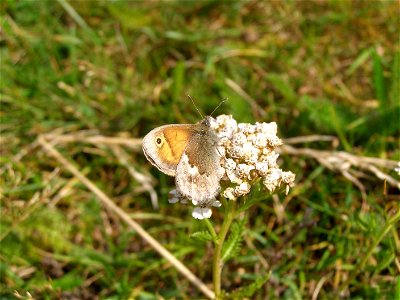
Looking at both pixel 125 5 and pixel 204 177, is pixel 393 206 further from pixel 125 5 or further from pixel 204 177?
pixel 125 5

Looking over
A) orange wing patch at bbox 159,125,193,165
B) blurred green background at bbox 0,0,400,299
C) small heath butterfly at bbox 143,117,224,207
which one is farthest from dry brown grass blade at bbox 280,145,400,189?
orange wing patch at bbox 159,125,193,165

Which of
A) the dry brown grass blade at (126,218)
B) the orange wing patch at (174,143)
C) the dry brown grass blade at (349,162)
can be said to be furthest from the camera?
the dry brown grass blade at (349,162)

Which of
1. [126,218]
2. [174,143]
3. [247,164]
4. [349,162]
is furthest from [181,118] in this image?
[247,164]

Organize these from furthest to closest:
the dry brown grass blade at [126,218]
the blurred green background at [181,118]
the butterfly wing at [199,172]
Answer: the blurred green background at [181,118] → the dry brown grass blade at [126,218] → the butterfly wing at [199,172]

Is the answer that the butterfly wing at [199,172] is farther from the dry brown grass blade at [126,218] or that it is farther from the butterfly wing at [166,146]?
the dry brown grass blade at [126,218]

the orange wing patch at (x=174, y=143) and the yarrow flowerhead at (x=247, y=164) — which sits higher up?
the orange wing patch at (x=174, y=143)

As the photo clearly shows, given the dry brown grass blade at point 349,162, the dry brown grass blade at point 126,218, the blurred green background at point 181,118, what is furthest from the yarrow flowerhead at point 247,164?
the dry brown grass blade at point 349,162

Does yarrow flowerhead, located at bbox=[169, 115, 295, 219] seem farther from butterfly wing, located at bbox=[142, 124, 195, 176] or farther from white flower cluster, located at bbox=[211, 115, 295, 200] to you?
butterfly wing, located at bbox=[142, 124, 195, 176]
